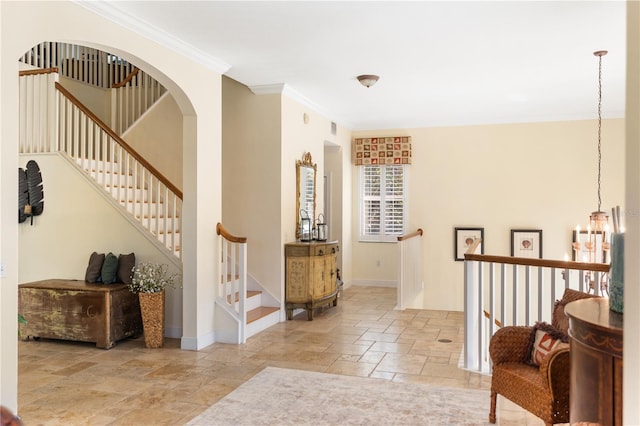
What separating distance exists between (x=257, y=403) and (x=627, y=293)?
2664 mm

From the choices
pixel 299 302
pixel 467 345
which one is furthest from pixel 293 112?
pixel 467 345

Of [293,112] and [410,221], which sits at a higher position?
[293,112]

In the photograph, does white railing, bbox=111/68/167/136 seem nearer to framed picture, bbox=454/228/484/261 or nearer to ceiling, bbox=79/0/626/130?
ceiling, bbox=79/0/626/130

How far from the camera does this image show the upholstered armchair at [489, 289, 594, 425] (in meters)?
2.87

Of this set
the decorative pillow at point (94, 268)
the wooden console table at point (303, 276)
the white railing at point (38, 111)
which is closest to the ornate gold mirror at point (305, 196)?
the wooden console table at point (303, 276)

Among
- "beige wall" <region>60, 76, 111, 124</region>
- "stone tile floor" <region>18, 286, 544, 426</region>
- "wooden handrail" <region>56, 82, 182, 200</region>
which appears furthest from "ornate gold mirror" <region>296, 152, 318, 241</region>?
"beige wall" <region>60, 76, 111, 124</region>

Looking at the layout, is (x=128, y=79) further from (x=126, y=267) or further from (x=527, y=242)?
(x=527, y=242)

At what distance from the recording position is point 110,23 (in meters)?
4.07

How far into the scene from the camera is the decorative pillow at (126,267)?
5570mm

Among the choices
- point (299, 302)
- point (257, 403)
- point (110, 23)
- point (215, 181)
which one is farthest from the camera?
point (299, 302)

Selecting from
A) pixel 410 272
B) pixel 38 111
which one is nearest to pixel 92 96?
pixel 38 111

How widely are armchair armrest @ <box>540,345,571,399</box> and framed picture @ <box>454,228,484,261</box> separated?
6.23 meters

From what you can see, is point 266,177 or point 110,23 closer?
point 110,23

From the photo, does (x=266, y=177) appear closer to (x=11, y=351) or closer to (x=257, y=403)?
(x=257, y=403)
